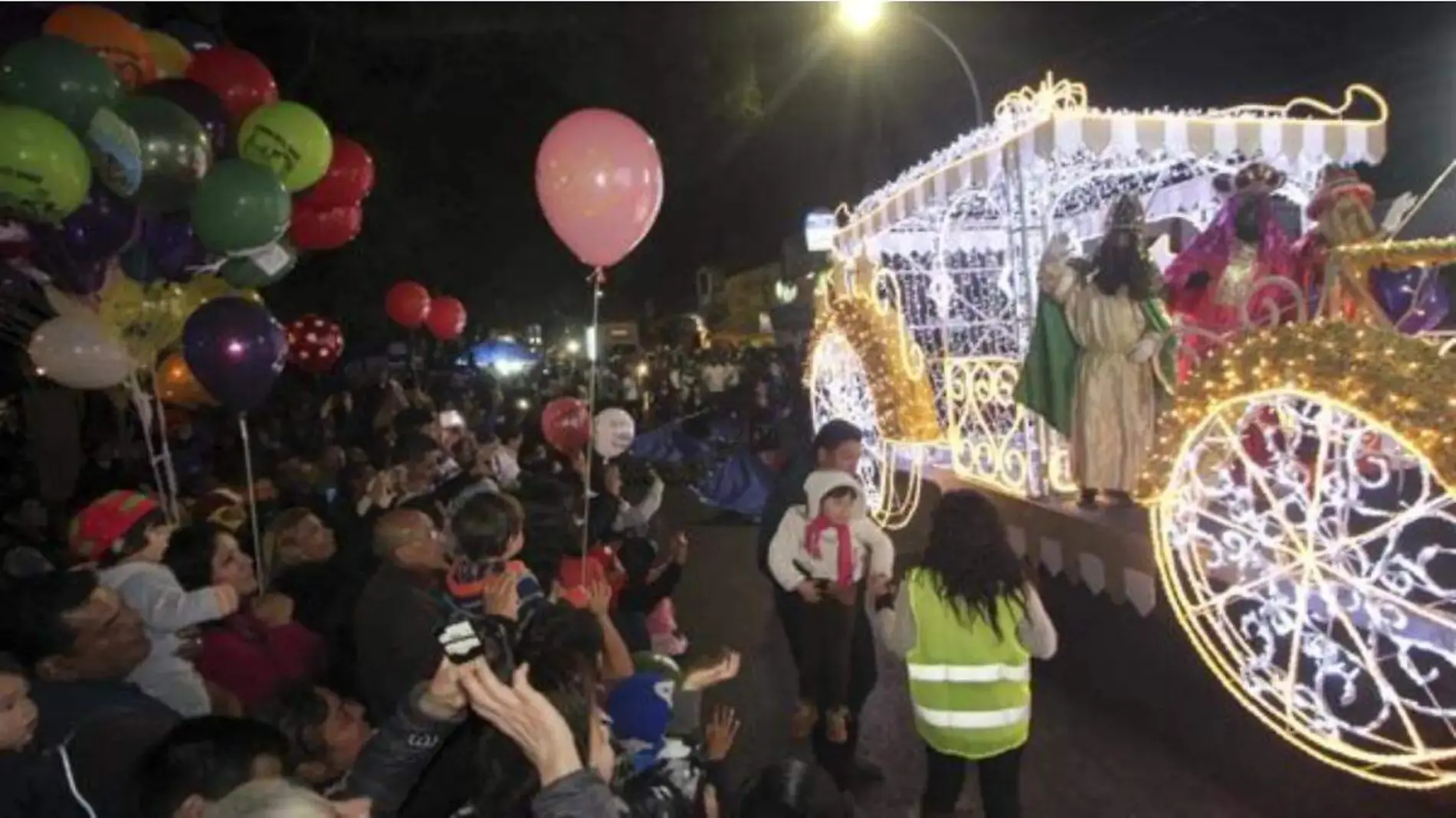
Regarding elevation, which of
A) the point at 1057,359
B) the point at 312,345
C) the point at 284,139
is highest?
the point at 284,139

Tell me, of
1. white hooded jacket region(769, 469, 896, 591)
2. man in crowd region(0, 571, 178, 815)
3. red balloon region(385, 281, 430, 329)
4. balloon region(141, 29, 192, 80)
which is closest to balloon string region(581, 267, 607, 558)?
white hooded jacket region(769, 469, 896, 591)

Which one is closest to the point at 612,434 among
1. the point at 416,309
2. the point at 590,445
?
the point at 590,445

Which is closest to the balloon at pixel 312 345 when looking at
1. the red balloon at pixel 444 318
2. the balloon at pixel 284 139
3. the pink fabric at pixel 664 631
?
the balloon at pixel 284 139

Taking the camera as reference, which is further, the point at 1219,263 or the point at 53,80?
the point at 1219,263

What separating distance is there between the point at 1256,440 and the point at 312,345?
8.20 metres

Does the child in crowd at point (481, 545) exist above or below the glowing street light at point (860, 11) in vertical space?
below

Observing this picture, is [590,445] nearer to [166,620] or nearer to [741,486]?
[166,620]

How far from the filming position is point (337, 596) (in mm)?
4504

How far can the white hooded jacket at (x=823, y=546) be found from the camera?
5.19 meters

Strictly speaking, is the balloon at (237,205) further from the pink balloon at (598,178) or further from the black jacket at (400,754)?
the black jacket at (400,754)

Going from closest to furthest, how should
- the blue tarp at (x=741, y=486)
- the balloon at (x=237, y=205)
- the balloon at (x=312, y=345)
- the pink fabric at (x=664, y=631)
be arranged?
1. the pink fabric at (x=664, y=631)
2. the balloon at (x=237, y=205)
3. the balloon at (x=312, y=345)
4. the blue tarp at (x=741, y=486)

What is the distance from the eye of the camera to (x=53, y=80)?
546cm

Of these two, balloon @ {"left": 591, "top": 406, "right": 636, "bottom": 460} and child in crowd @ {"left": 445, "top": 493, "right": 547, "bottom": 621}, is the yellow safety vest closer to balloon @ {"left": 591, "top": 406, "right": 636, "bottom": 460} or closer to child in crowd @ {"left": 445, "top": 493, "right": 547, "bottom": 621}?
child in crowd @ {"left": 445, "top": 493, "right": 547, "bottom": 621}

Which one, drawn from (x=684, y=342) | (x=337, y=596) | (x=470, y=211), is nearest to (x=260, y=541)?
(x=337, y=596)
